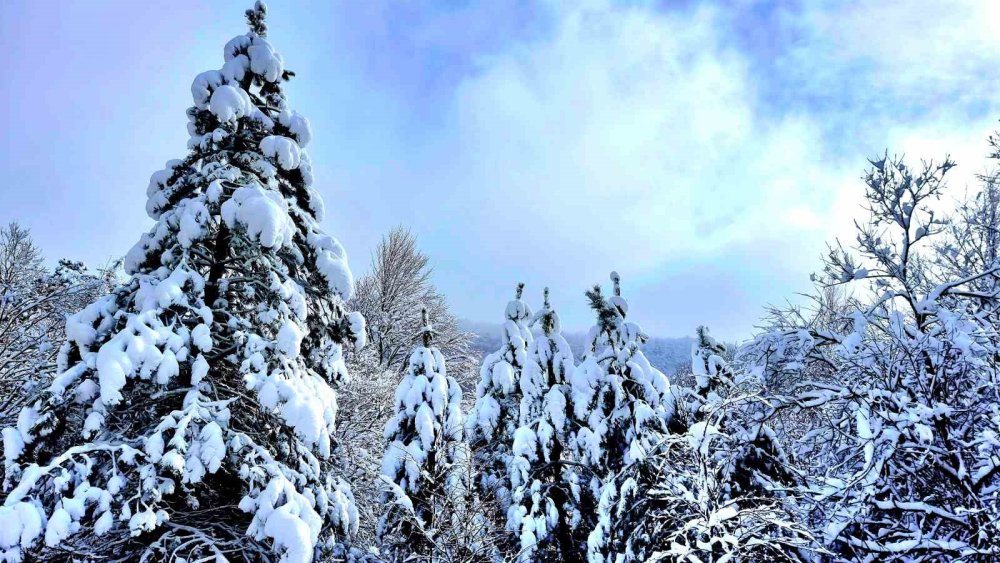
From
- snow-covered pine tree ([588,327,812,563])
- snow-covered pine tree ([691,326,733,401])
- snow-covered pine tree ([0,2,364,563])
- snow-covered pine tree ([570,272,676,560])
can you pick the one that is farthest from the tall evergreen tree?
snow-covered pine tree ([0,2,364,563])

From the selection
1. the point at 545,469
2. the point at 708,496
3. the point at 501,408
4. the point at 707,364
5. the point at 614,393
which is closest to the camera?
the point at 708,496

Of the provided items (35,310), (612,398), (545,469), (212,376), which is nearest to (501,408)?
(545,469)

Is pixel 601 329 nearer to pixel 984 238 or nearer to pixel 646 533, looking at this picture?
pixel 646 533

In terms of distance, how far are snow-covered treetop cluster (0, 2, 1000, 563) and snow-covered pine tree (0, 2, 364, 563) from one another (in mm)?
28

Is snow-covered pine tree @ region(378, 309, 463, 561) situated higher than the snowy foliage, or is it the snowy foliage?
the snowy foliage

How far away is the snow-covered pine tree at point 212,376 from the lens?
5273mm

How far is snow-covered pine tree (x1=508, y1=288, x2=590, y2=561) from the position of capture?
1115cm

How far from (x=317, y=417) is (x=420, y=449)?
215 inches

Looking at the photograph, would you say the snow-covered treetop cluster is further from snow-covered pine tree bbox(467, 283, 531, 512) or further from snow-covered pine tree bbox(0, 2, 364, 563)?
snow-covered pine tree bbox(467, 283, 531, 512)

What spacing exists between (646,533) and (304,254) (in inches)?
229

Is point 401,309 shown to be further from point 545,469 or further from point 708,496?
point 708,496

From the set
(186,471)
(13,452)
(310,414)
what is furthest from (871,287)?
(13,452)

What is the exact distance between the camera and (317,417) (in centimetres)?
600

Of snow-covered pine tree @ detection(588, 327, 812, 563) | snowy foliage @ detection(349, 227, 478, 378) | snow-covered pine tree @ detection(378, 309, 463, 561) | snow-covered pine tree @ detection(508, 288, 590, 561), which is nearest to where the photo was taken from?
snow-covered pine tree @ detection(588, 327, 812, 563)
